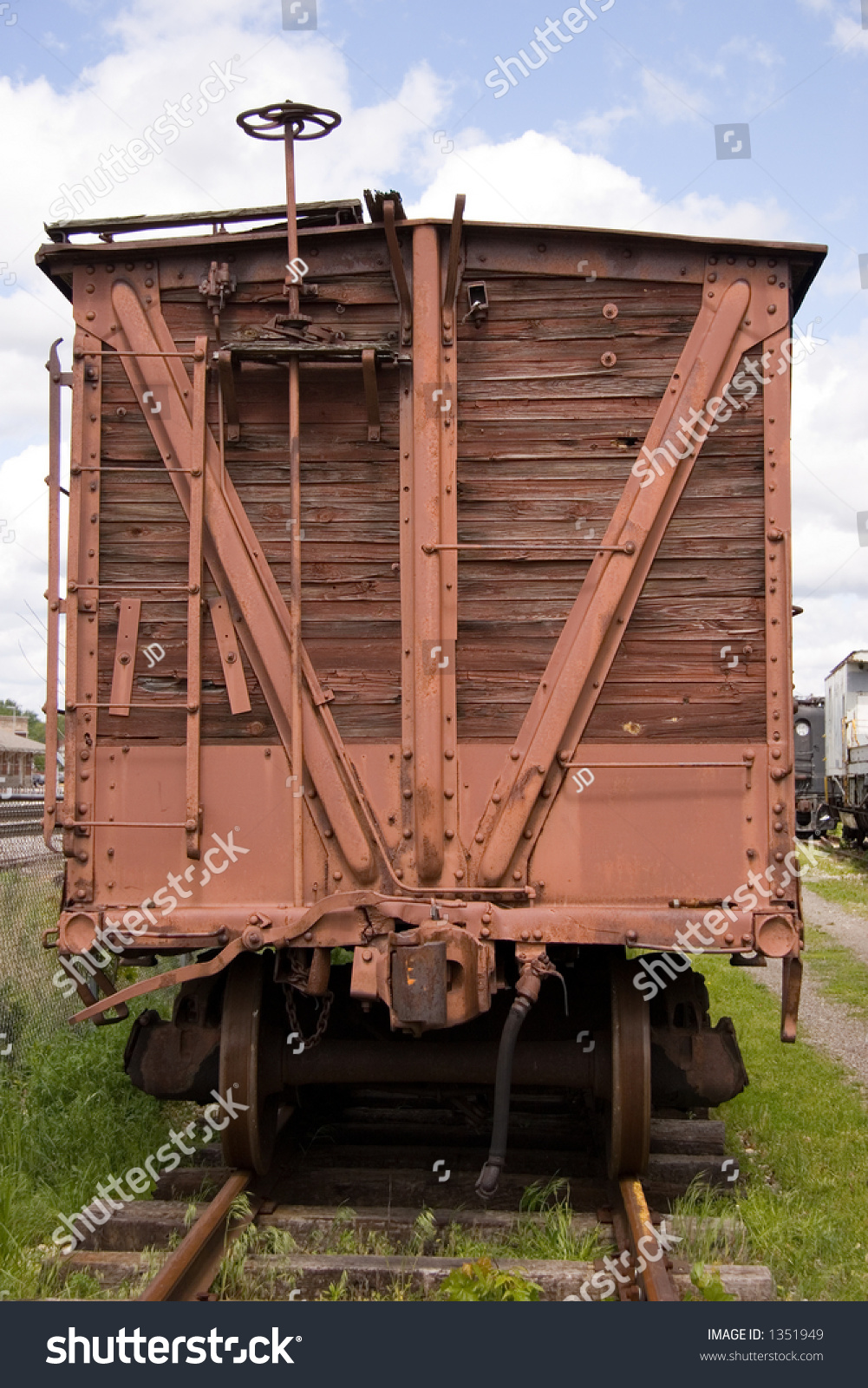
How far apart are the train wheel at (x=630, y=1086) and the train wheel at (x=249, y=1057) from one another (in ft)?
4.88

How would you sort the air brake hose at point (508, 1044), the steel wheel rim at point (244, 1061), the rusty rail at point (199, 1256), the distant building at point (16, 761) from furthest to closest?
the distant building at point (16, 761), the steel wheel rim at point (244, 1061), the air brake hose at point (508, 1044), the rusty rail at point (199, 1256)

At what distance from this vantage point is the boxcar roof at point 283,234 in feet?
15.9

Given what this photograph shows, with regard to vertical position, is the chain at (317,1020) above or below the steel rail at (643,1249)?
above

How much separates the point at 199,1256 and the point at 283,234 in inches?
157

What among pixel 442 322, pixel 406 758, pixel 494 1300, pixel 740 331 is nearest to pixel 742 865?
pixel 406 758

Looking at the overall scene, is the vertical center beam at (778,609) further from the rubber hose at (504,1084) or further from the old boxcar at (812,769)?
the old boxcar at (812,769)

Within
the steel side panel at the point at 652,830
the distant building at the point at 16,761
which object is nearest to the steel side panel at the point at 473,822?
the steel side panel at the point at 652,830

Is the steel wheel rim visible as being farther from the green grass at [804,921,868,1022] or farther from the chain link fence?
the green grass at [804,921,868,1022]

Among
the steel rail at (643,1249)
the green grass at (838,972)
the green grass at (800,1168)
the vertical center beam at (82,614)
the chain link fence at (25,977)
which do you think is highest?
the vertical center beam at (82,614)

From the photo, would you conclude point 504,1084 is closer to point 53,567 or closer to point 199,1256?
point 199,1256

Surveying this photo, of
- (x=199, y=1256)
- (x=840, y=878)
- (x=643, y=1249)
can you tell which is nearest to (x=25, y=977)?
(x=199, y=1256)

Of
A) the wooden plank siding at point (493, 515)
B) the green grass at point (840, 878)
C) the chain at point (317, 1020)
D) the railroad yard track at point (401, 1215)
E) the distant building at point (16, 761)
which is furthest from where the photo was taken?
the distant building at point (16, 761)

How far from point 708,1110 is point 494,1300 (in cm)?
283

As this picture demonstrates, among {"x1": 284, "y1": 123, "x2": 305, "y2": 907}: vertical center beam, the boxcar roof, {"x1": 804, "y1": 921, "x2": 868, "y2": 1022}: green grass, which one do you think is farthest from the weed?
{"x1": 804, "y1": 921, "x2": 868, "y2": 1022}: green grass
